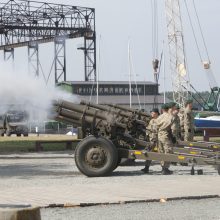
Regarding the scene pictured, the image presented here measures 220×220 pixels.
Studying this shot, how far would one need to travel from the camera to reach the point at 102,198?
12445 mm

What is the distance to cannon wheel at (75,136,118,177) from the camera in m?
16.8

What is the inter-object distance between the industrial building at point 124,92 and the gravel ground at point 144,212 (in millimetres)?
51266

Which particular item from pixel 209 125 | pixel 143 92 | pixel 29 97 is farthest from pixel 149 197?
pixel 143 92

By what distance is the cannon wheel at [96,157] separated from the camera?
55.2 feet

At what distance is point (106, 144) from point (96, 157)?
40 centimetres

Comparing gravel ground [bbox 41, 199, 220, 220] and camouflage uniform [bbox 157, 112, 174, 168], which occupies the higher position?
camouflage uniform [bbox 157, 112, 174, 168]

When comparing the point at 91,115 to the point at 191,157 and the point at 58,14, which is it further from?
the point at 58,14

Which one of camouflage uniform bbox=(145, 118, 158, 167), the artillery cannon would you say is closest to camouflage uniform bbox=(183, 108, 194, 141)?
camouflage uniform bbox=(145, 118, 158, 167)

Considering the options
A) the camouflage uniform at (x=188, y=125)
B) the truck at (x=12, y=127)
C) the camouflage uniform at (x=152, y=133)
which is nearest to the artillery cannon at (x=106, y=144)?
the camouflage uniform at (x=152, y=133)

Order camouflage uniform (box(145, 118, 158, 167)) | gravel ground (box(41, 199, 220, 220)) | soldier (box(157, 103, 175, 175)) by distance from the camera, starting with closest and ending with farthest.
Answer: gravel ground (box(41, 199, 220, 220))
soldier (box(157, 103, 175, 175))
camouflage uniform (box(145, 118, 158, 167))

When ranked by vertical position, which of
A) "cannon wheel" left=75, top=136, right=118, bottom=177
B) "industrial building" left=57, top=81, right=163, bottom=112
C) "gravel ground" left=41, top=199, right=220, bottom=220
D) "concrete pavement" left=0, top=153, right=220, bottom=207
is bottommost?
"gravel ground" left=41, top=199, right=220, bottom=220

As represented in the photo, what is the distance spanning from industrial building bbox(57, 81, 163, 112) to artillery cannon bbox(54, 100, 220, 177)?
148 feet

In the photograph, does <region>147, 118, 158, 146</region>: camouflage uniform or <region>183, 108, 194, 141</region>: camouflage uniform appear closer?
<region>147, 118, 158, 146</region>: camouflage uniform

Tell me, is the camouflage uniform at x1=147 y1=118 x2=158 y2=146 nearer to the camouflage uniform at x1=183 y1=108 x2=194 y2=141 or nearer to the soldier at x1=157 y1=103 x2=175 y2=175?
the soldier at x1=157 y1=103 x2=175 y2=175
